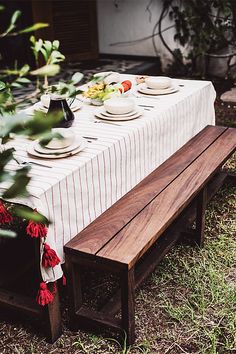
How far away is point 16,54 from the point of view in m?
7.20

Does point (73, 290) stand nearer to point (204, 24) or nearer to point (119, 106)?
point (119, 106)

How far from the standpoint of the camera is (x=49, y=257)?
1.73m

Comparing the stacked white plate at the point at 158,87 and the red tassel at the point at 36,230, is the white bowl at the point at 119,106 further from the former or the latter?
the red tassel at the point at 36,230

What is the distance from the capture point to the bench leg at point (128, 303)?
177 cm

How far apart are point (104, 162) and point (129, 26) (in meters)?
4.75

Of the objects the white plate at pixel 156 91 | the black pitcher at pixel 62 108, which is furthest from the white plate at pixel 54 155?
the white plate at pixel 156 91

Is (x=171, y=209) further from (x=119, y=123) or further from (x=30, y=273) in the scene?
(x=30, y=273)

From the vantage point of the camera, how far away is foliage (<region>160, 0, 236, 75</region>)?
224 inches

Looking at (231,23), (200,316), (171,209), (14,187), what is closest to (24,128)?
(14,187)

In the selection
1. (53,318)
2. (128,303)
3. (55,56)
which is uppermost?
(55,56)

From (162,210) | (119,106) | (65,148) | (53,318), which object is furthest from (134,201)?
(53,318)

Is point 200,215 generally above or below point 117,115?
below

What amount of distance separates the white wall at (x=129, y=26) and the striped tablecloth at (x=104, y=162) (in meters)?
3.41

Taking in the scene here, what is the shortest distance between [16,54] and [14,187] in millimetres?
7178
